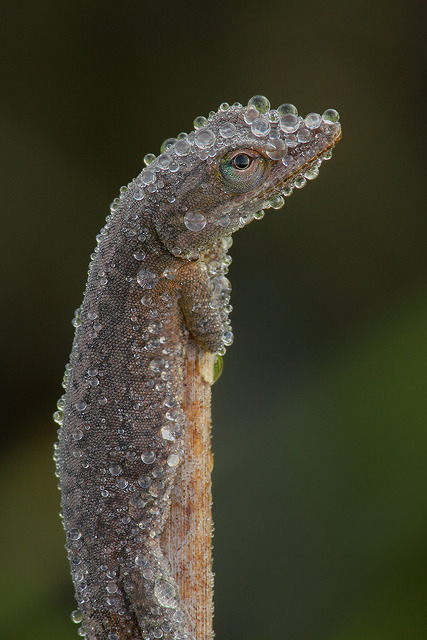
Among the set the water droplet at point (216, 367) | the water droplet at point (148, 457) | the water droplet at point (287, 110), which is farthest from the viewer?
the water droplet at point (216, 367)

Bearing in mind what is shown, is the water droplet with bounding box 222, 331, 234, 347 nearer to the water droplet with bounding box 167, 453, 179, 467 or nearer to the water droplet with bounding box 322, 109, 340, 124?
the water droplet with bounding box 167, 453, 179, 467

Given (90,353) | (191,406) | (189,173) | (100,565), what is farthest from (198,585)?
(189,173)

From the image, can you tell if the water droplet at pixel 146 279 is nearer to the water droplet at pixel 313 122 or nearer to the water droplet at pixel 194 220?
the water droplet at pixel 194 220

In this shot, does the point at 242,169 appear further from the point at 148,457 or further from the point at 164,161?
the point at 148,457

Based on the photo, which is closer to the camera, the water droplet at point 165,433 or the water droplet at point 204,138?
the water droplet at point 204,138

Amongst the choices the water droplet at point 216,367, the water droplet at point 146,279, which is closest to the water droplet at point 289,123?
the water droplet at point 146,279

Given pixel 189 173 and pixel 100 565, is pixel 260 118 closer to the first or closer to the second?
pixel 189 173
